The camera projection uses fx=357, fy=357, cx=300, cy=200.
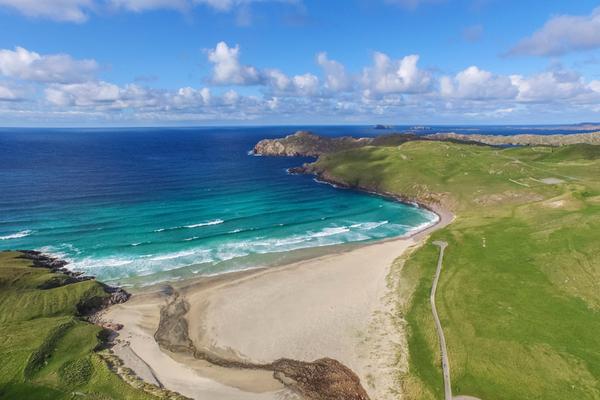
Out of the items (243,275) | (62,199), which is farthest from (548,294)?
(62,199)

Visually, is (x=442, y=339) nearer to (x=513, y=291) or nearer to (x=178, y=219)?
(x=513, y=291)

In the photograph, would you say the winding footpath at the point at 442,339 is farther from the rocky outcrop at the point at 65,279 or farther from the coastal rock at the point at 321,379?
the rocky outcrop at the point at 65,279

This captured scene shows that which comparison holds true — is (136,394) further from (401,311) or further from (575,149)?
(575,149)

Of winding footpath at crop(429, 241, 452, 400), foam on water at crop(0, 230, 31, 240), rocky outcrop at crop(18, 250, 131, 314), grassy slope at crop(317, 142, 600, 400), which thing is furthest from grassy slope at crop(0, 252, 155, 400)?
grassy slope at crop(317, 142, 600, 400)

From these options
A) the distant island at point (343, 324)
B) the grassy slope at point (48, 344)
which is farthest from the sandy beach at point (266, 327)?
the grassy slope at point (48, 344)

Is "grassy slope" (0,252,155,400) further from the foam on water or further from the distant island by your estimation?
the foam on water
